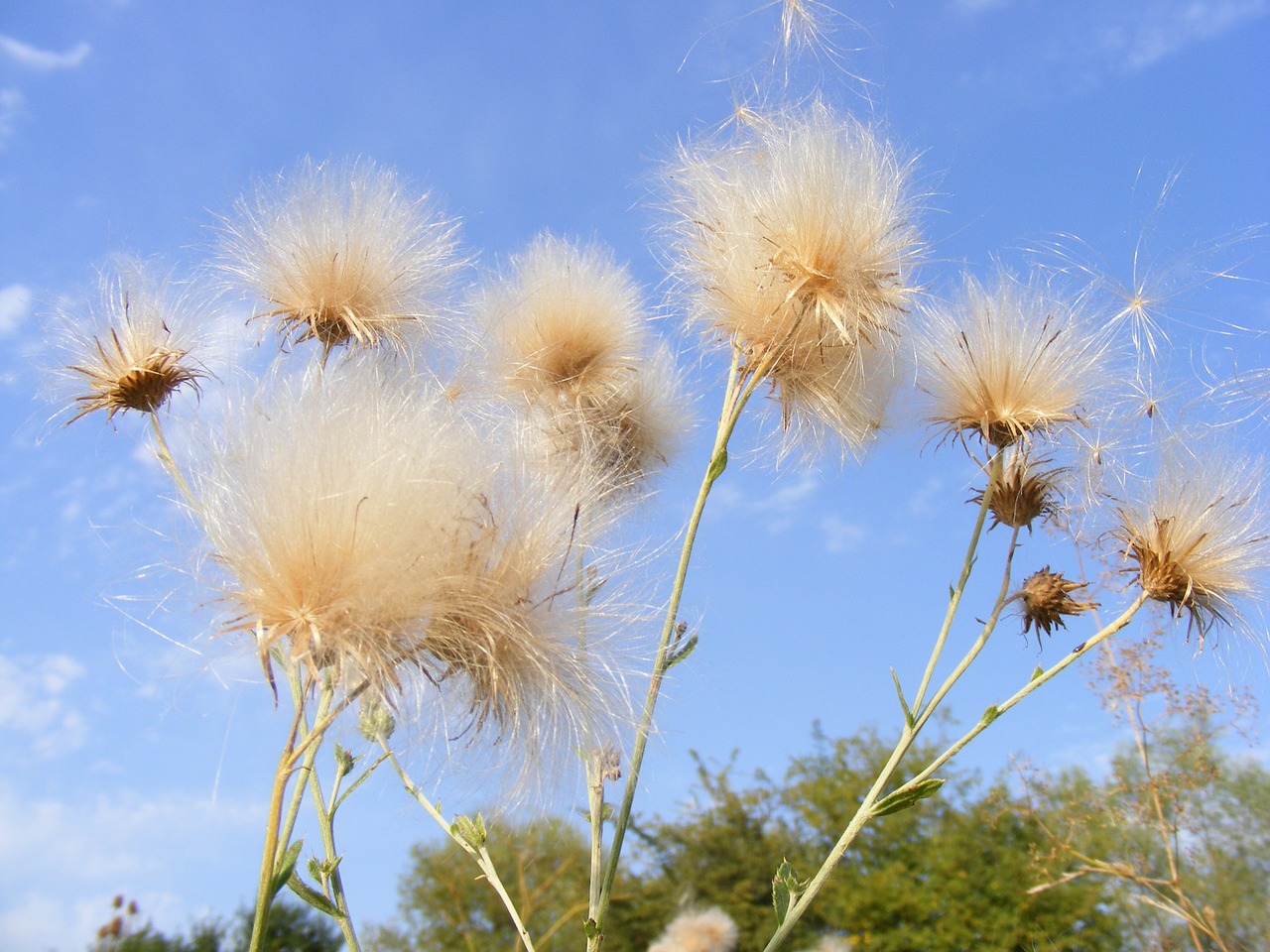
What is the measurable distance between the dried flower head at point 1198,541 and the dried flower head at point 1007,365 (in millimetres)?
286

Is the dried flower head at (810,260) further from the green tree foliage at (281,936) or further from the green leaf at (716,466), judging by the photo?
the green tree foliage at (281,936)

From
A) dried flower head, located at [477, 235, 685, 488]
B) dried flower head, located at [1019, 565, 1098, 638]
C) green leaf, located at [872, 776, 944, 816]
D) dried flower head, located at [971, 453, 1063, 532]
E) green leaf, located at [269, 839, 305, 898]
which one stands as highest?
dried flower head, located at [477, 235, 685, 488]

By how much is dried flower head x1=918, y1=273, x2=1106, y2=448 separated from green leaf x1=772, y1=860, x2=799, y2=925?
1.15 m

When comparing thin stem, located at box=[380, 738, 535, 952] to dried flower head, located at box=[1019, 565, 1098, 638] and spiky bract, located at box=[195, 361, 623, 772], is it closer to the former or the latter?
spiky bract, located at box=[195, 361, 623, 772]

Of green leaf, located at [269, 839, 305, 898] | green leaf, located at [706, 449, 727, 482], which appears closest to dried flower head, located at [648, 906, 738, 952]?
green leaf, located at [706, 449, 727, 482]

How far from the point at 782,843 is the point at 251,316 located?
19.0m

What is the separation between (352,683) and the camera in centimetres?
160

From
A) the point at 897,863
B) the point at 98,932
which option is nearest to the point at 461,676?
the point at 98,932

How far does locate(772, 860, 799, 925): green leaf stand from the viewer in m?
1.90

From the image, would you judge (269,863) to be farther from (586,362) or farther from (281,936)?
(281,936)

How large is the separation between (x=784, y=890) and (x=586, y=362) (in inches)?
58.5

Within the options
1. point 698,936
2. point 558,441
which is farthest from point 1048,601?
point 698,936

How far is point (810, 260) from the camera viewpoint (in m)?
2.24

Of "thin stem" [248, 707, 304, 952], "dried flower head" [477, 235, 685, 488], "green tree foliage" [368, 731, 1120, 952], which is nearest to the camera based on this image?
"thin stem" [248, 707, 304, 952]
